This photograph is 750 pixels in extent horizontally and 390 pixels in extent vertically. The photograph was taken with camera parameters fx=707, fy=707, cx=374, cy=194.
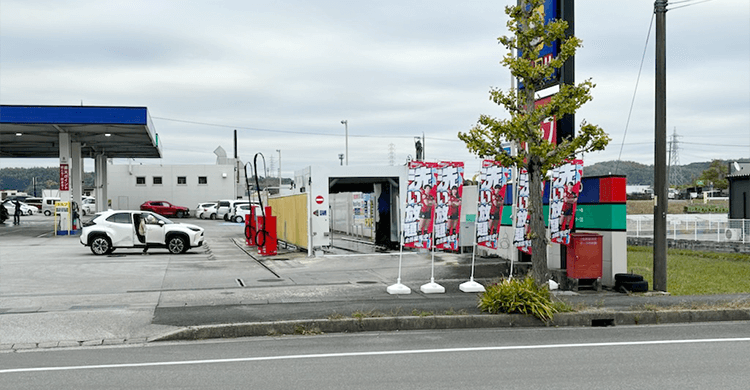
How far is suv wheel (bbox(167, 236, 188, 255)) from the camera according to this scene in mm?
24984

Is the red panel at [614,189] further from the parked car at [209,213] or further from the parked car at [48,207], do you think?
the parked car at [48,207]

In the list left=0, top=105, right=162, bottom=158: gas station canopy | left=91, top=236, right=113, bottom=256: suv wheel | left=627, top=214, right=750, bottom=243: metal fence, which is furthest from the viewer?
left=0, top=105, right=162, bottom=158: gas station canopy

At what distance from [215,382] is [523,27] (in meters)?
8.59

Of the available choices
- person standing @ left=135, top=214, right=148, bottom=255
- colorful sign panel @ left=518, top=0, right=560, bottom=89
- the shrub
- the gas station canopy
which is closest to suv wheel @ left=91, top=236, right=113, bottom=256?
person standing @ left=135, top=214, right=148, bottom=255

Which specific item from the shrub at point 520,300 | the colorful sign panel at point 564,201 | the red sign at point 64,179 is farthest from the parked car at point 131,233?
the shrub at point 520,300

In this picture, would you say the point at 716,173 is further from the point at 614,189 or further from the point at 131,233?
the point at 614,189

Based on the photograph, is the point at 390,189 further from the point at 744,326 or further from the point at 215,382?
the point at 215,382

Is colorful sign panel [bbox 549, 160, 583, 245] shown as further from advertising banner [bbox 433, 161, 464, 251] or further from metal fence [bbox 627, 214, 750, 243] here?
metal fence [bbox 627, 214, 750, 243]

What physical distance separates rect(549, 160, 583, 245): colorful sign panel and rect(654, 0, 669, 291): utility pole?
1.52 metres

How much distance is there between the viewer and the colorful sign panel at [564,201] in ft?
47.5

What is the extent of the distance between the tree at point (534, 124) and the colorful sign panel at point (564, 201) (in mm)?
2142

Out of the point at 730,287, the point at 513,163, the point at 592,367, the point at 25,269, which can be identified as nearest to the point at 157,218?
the point at 25,269

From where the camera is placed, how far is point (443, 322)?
10664mm

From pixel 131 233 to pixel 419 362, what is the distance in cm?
1847
